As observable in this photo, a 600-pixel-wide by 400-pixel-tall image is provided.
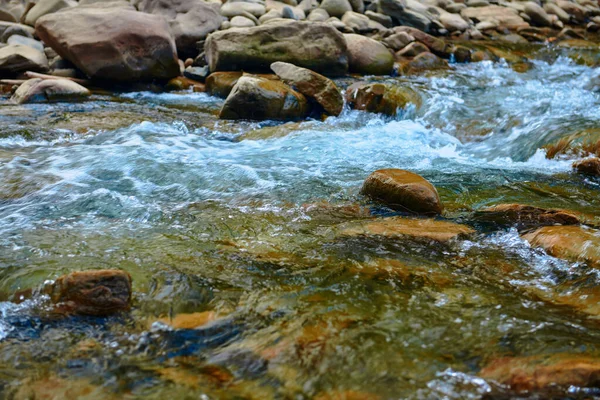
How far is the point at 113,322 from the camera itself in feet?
8.32

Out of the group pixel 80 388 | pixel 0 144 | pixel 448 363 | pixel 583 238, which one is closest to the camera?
pixel 80 388

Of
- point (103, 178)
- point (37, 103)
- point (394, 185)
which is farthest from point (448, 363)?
point (37, 103)

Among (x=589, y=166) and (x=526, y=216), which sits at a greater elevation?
(x=526, y=216)

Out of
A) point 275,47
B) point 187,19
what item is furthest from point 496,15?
point 187,19

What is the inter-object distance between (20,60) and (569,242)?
27.3 feet

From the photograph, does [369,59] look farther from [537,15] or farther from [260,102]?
[537,15]

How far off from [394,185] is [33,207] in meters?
2.72

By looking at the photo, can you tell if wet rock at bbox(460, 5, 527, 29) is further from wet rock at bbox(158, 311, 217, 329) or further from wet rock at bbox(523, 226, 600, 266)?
wet rock at bbox(158, 311, 217, 329)

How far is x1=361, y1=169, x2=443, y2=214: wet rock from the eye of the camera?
4.12m

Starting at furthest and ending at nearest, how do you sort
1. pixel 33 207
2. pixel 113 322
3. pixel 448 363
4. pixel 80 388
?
pixel 33 207 → pixel 113 322 → pixel 448 363 → pixel 80 388

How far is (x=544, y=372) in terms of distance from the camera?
7.02 feet

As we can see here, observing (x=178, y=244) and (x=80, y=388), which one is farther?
(x=178, y=244)

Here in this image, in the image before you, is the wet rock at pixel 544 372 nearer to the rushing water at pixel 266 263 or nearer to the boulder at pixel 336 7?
the rushing water at pixel 266 263

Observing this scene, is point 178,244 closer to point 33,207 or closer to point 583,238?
point 33,207
